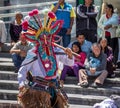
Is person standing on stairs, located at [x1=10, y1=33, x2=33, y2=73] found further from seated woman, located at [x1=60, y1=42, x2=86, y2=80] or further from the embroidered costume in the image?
the embroidered costume

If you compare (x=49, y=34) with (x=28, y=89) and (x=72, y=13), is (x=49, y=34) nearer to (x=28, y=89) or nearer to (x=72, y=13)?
(x=28, y=89)

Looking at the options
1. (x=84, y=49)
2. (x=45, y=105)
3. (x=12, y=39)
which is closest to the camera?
(x=45, y=105)

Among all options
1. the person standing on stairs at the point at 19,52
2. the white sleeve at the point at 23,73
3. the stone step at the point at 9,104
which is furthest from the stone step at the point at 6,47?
the white sleeve at the point at 23,73

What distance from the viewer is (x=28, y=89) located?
661cm

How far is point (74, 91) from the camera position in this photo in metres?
9.25

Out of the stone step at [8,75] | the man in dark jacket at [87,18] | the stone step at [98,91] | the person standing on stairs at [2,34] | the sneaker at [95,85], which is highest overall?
the man in dark jacket at [87,18]

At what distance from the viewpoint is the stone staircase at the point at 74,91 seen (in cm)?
892

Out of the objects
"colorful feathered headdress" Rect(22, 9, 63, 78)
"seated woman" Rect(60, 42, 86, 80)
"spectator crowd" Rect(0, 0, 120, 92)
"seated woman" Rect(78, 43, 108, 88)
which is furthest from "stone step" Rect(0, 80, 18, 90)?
"colorful feathered headdress" Rect(22, 9, 63, 78)

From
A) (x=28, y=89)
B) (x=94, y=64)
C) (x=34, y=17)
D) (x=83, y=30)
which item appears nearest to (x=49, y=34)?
(x=34, y=17)

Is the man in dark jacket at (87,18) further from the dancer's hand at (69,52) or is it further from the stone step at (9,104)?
the dancer's hand at (69,52)

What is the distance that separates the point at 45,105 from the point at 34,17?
127 centimetres

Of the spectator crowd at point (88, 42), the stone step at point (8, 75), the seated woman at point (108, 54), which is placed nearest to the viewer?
the spectator crowd at point (88, 42)

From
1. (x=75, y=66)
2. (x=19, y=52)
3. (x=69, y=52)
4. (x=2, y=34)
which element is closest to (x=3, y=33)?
(x=2, y=34)

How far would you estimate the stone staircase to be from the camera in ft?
29.3
